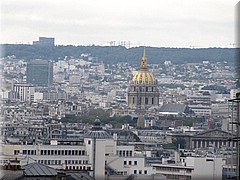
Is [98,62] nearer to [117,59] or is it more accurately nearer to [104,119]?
[117,59]

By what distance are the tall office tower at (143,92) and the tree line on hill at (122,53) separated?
4734mm

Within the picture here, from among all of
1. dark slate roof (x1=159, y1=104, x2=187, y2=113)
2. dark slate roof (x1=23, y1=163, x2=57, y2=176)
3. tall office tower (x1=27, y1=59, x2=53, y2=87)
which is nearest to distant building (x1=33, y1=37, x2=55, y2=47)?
tall office tower (x1=27, y1=59, x2=53, y2=87)

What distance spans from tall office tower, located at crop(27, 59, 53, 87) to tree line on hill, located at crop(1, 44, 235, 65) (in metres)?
0.34

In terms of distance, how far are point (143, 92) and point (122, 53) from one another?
12489mm

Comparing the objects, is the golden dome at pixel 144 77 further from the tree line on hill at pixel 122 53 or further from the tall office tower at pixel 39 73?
the tall office tower at pixel 39 73

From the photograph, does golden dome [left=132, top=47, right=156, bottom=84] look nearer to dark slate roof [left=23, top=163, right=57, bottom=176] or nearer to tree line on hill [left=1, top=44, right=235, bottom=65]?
tree line on hill [left=1, top=44, right=235, bottom=65]

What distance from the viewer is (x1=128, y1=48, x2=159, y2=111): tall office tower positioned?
4334cm

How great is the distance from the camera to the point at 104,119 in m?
35.2

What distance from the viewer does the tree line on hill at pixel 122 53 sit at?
51875mm

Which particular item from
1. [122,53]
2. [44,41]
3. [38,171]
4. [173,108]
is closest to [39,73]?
[44,41]

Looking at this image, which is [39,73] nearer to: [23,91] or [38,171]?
[23,91]

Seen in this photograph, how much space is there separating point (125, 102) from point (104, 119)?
1068 centimetres

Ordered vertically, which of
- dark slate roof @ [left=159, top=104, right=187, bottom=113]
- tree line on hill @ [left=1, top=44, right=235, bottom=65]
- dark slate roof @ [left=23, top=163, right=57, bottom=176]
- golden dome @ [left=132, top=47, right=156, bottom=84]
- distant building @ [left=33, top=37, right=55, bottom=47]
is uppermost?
distant building @ [left=33, top=37, right=55, bottom=47]

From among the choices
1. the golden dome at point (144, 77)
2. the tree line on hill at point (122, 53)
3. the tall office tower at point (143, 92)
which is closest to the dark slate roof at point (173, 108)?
the tall office tower at point (143, 92)
